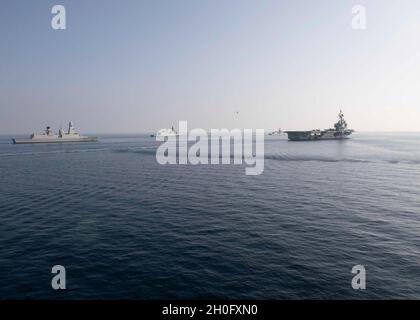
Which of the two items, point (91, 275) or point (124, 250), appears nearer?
point (91, 275)

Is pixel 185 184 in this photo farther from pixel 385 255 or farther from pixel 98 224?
pixel 385 255

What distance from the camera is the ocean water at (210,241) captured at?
70.9 ft

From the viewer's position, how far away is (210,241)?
3033 cm

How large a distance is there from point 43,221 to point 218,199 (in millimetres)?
26417

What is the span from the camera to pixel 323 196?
168 ft

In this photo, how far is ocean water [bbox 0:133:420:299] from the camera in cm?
2161

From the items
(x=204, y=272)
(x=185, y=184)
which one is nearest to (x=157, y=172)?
(x=185, y=184)

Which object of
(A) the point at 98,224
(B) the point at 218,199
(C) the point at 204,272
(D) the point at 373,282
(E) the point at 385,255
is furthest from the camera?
(B) the point at 218,199
